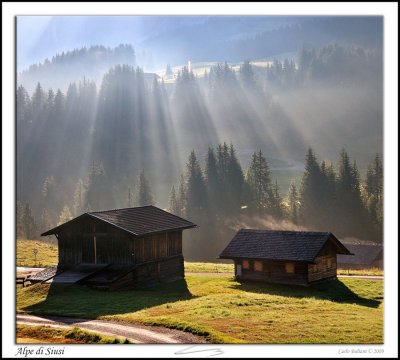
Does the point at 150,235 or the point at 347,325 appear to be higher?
the point at 150,235

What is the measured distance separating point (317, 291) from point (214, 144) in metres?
116

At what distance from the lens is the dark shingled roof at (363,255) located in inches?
2628

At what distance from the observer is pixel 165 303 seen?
32812mm

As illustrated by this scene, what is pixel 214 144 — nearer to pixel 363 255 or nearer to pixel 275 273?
pixel 363 255

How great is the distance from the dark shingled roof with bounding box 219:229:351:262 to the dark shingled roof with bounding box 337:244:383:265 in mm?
21268

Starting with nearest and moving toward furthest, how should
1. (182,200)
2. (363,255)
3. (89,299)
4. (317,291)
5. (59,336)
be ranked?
1. (59,336)
2. (89,299)
3. (317,291)
4. (363,255)
5. (182,200)

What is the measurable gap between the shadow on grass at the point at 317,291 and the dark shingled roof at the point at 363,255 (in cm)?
2302

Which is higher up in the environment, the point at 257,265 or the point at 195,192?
the point at 195,192

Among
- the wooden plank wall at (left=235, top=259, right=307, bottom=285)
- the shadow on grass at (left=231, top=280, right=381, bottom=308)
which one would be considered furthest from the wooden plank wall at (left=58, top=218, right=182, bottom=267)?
the wooden plank wall at (left=235, top=259, right=307, bottom=285)

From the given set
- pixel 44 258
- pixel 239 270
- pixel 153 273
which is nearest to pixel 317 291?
pixel 239 270

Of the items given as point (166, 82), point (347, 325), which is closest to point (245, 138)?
point (166, 82)

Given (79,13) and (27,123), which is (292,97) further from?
(79,13)

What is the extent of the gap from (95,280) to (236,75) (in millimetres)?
119376

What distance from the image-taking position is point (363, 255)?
67.6 m
